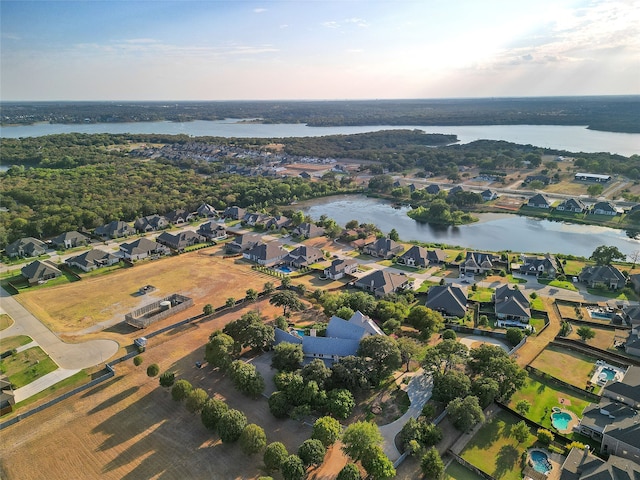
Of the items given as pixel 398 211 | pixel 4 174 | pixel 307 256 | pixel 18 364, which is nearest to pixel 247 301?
pixel 307 256

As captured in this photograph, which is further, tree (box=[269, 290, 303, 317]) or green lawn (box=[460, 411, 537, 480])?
tree (box=[269, 290, 303, 317])

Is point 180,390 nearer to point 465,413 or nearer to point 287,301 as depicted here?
point 287,301

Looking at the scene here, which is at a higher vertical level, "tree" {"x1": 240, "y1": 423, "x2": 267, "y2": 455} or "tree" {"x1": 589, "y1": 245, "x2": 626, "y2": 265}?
"tree" {"x1": 589, "y1": 245, "x2": 626, "y2": 265}

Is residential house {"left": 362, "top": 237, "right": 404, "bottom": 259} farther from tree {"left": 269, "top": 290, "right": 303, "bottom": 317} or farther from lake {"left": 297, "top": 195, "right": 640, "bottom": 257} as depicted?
tree {"left": 269, "top": 290, "right": 303, "bottom": 317}

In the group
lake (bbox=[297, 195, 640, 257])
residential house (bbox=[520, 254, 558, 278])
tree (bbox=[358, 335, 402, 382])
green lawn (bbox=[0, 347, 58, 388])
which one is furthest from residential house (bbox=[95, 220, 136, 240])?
residential house (bbox=[520, 254, 558, 278])

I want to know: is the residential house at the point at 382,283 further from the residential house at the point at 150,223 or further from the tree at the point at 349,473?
the residential house at the point at 150,223

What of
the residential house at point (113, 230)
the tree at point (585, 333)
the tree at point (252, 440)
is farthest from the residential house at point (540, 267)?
the residential house at point (113, 230)
